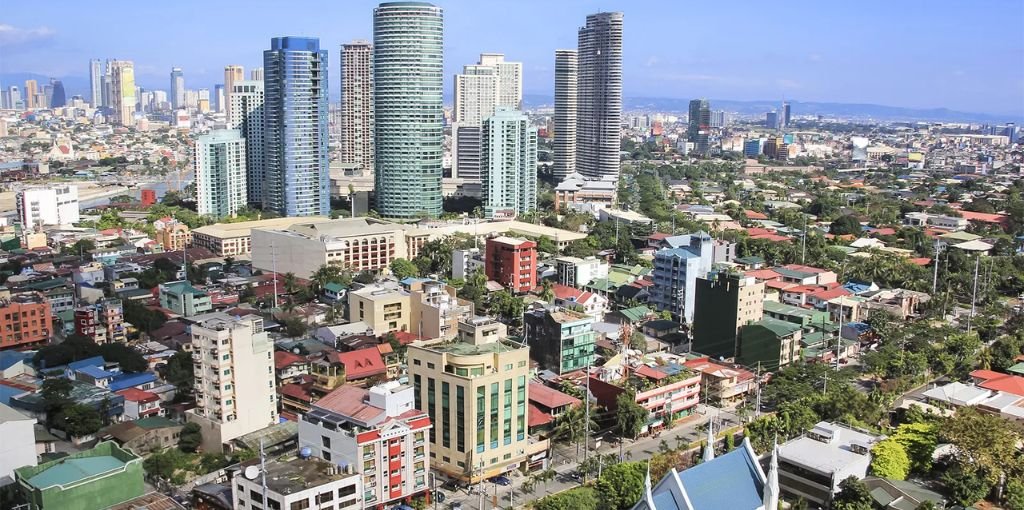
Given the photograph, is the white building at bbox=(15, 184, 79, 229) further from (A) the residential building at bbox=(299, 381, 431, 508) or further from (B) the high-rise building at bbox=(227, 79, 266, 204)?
(A) the residential building at bbox=(299, 381, 431, 508)

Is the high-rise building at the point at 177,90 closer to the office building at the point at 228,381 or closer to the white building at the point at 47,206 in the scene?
the white building at the point at 47,206

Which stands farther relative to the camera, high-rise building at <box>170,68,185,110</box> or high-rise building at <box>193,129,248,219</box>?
high-rise building at <box>170,68,185,110</box>

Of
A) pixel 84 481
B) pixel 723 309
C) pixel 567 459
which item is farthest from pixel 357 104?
pixel 84 481

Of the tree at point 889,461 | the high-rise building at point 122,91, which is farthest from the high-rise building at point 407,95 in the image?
the high-rise building at point 122,91

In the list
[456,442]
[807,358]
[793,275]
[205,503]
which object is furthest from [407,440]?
[793,275]

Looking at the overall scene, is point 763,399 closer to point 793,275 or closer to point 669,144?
point 793,275

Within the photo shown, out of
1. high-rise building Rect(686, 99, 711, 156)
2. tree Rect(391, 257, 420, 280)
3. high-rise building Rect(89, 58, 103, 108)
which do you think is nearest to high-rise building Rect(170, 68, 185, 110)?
high-rise building Rect(89, 58, 103, 108)
